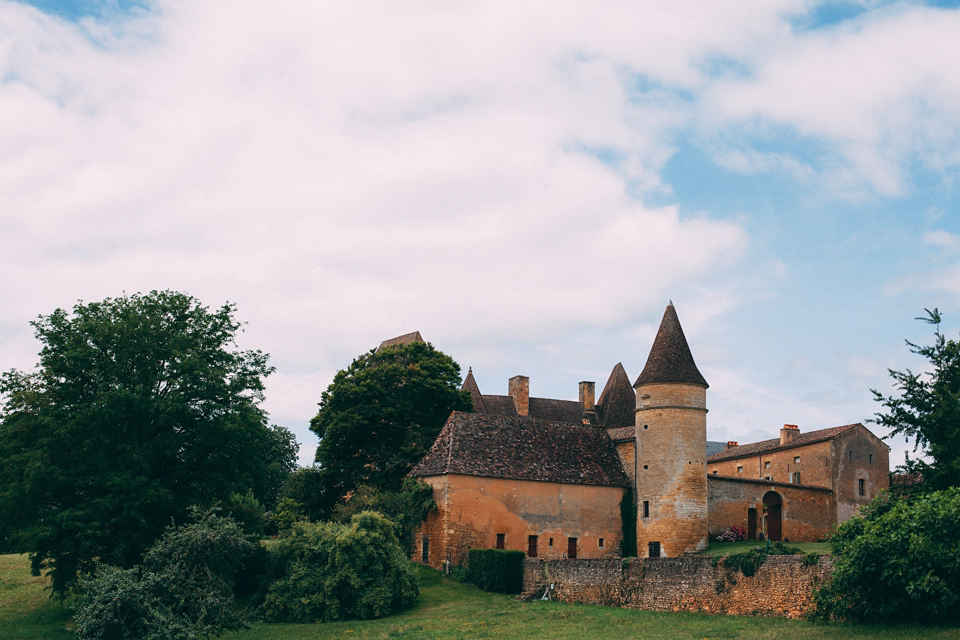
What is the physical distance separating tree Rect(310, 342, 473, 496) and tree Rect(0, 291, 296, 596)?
12259 mm

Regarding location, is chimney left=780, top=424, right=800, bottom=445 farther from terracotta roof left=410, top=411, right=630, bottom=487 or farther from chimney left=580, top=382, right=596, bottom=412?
chimney left=580, top=382, right=596, bottom=412

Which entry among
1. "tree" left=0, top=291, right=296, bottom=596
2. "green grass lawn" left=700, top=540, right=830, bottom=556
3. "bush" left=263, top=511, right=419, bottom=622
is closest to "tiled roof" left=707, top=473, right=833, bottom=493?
"green grass lawn" left=700, top=540, right=830, bottom=556

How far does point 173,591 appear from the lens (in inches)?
1051

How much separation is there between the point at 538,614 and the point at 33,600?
20.9 m

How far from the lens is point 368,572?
33000 millimetres

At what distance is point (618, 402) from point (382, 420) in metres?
18.3

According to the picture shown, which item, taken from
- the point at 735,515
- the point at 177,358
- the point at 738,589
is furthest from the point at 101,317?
the point at 735,515

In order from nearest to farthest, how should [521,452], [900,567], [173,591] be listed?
1. [900,567]
2. [173,591]
3. [521,452]

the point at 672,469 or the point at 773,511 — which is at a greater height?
the point at 672,469

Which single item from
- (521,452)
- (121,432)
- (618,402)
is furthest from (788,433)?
(121,432)

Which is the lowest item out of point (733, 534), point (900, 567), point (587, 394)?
point (900, 567)

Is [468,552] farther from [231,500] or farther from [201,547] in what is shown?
[201,547]

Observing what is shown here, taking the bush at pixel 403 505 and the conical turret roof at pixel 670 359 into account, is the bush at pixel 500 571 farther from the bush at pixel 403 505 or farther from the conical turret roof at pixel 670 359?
the conical turret roof at pixel 670 359

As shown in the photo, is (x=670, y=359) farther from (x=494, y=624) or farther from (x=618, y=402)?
(x=494, y=624)
